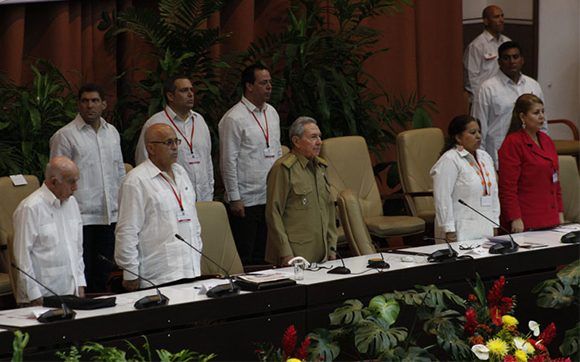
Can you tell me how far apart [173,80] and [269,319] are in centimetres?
242

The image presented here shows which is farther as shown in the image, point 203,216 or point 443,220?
point 443,220

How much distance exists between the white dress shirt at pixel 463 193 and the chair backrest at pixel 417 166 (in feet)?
3.66

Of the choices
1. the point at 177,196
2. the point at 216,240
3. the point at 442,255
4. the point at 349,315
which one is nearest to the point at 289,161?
the point at 216,240

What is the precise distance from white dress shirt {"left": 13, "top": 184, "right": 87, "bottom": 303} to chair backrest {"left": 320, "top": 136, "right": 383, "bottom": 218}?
2507mm

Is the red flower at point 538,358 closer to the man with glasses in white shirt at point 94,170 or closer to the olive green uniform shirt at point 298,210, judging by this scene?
the olive green uniform shirt at point 298,210

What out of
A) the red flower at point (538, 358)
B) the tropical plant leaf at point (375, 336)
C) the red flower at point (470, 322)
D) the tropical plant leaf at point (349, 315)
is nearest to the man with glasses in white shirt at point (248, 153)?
the tropical plant leaf at point (349, 315)

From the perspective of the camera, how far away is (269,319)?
17.4ft

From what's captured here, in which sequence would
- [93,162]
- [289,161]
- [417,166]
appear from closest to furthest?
[289,161]
[93,162]
[417,166]

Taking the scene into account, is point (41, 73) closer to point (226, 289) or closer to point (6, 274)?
point (6, 274)

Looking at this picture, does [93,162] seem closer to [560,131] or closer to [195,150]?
[195,150]

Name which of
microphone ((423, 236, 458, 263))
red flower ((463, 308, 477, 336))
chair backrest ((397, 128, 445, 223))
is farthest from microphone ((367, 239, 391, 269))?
chair backrest ((397, 128, 445, 223))

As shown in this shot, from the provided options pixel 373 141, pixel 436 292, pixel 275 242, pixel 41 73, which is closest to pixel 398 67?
pixel 373 141

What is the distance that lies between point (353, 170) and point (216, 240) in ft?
6.42

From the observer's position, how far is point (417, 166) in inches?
332
